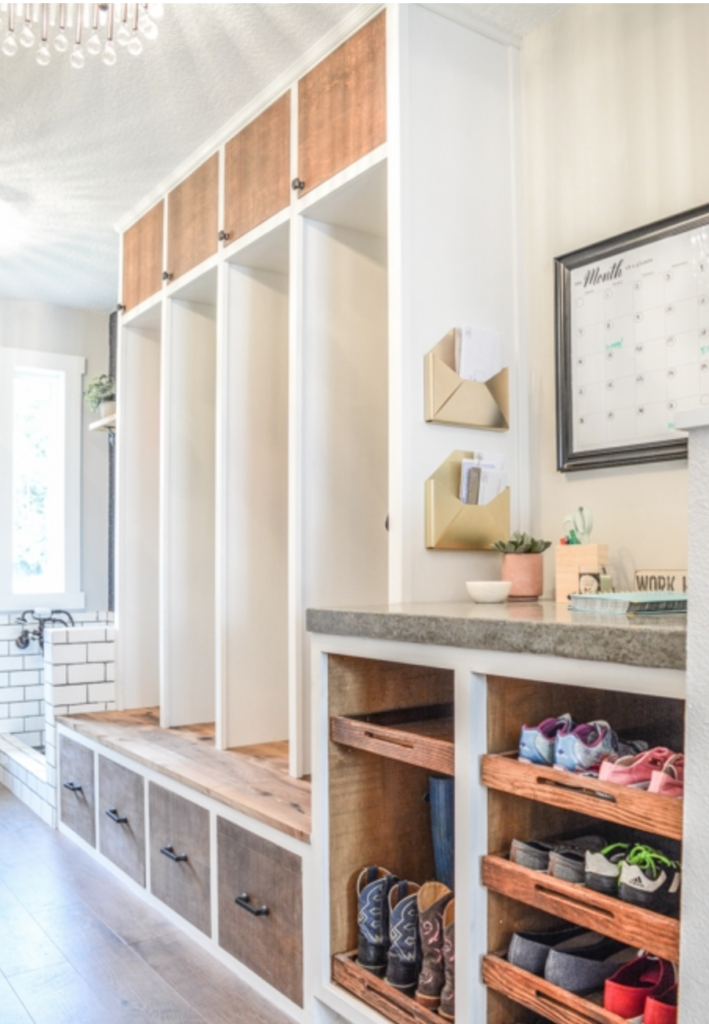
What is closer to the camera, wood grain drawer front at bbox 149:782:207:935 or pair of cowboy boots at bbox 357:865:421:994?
pair of cowboy boots at bbox 357:865:421:994

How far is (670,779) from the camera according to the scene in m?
1.32

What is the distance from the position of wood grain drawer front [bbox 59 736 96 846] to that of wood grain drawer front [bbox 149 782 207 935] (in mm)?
607

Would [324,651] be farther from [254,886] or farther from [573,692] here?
[254,886]

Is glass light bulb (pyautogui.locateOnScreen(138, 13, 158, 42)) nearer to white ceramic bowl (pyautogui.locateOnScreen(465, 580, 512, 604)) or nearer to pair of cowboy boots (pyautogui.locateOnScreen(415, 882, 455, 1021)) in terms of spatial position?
white ceramic bowl (pyautogui.locateOnScreen(465, 580, 512, 604))

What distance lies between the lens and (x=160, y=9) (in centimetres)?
215

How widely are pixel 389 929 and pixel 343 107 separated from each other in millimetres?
2136

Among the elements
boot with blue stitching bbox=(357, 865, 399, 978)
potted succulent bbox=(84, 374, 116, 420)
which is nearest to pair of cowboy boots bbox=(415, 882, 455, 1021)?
boot with blue stitching bbox=(357, 865, 399, 978)

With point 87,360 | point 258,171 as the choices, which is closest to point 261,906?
point 258,171

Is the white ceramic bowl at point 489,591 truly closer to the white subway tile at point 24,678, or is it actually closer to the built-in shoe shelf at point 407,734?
the built-in shoe shelf at point 407,734

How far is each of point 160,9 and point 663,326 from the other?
1417 millimetres

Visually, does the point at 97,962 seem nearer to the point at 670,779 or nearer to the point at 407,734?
the point at 407,734

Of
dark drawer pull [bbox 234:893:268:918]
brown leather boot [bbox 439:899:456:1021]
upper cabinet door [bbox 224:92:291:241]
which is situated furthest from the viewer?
upper cabinet door [bbox 224:92:291:241]

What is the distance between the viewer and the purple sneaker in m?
1.53

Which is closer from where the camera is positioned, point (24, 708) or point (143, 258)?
point (143, 258)
